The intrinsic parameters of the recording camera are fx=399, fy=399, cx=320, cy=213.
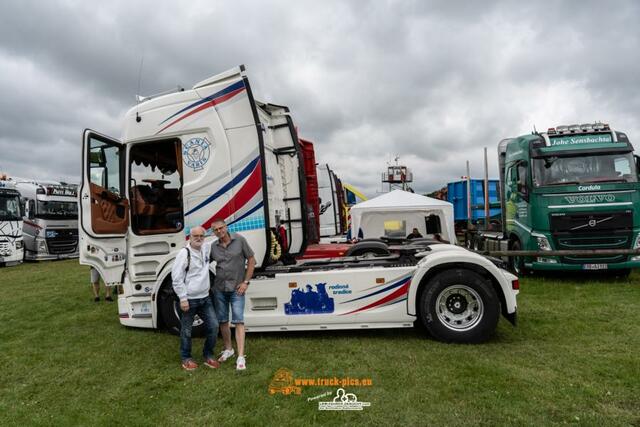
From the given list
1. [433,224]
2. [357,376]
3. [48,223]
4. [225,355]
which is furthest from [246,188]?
[48,223]

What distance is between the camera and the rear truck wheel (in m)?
5.42

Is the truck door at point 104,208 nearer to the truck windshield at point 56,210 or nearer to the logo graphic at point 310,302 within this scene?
the logo graphic at point 310,302

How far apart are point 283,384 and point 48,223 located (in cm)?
1870

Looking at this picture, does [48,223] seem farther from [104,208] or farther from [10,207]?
[104,208]

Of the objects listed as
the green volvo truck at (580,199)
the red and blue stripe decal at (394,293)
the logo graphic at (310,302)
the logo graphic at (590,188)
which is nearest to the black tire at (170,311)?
the logo graphic at (310,302)

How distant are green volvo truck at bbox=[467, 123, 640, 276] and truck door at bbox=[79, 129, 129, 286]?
Answer: 24.3 feet

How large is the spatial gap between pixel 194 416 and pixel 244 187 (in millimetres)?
2663

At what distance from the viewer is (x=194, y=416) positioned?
3387 millimetres

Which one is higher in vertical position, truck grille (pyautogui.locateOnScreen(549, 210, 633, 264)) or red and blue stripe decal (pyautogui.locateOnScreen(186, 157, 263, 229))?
red and blue stripe decal (pyautogui.locateOnScreen(186, 157, 263, 229))

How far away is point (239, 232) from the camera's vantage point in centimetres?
510

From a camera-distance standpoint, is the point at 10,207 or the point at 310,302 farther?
the point at 10,207

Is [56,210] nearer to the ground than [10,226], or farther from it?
farther from it

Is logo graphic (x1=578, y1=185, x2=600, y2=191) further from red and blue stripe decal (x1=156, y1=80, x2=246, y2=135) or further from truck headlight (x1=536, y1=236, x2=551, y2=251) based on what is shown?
red and blue stripe decal (x1=156, y1=80, x2=246, y2=135)

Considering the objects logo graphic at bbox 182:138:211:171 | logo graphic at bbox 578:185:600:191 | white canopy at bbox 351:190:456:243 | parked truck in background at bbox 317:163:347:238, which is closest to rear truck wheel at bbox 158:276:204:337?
logo graphic at bbox 182:138:211:171
